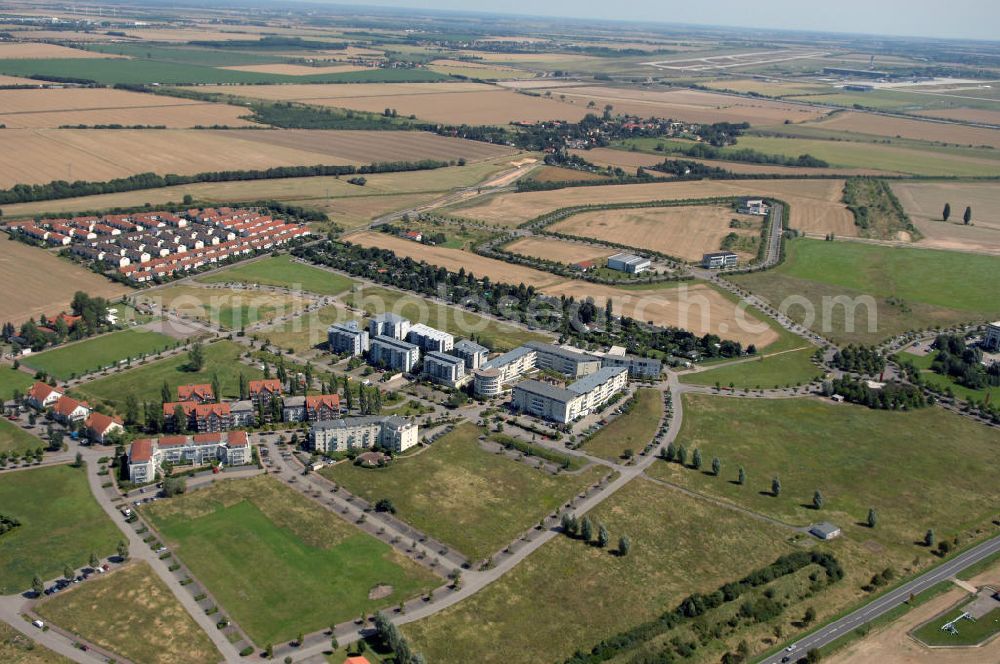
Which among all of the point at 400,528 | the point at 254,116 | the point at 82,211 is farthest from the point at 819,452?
the point at 254,116

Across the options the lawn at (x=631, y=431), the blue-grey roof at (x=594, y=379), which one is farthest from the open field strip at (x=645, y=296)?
the lawn at (x=631, y=431)

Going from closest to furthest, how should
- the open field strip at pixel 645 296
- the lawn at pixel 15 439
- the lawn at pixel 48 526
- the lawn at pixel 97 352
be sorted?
1. the lawn at pixel 48 526
2. the lawn at pixel 15 439
3. the lawn at pixel 97 352
4. the open field strip at pixel 645 296

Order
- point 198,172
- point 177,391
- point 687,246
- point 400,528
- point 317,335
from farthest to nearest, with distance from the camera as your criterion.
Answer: point 198,172 → point 687,246 → point 317,335 → point 177,391 → point 400,528

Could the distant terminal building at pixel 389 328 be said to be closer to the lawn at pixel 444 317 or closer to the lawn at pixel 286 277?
the lawn at pixel 444 317

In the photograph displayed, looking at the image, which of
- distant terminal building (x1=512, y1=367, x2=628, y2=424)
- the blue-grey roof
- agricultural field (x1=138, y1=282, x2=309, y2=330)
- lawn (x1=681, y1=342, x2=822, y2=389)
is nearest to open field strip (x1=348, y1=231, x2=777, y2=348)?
lawn (x1=681, y1=342, x2=822, y2=389)

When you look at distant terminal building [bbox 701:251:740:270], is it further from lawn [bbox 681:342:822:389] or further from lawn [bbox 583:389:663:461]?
lawn [bbox 583:389:663:461]

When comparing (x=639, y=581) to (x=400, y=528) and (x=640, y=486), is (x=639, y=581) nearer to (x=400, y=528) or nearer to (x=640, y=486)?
(x=640, y=486)
